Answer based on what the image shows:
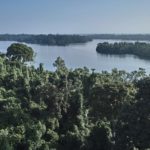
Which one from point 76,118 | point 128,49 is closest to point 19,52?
point 76,118

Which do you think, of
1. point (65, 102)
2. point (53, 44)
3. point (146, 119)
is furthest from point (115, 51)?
point (146, 119)

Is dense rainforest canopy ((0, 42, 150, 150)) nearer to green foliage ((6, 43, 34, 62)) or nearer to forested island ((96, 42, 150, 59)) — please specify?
green foliage ((6, 43, 34, 62))

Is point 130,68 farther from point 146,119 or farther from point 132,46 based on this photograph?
point 146,119

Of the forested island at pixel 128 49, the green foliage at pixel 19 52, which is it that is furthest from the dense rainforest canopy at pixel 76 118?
the forested island at pixel 128 49

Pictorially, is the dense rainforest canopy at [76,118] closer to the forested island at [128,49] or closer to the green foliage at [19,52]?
the green foliage at [19,52]

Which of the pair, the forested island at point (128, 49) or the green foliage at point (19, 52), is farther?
the forested island at point (128, 49)

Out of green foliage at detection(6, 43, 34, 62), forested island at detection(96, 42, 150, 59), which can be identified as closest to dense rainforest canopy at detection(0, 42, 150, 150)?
green foliage at detection(6, 43, 34, 62)

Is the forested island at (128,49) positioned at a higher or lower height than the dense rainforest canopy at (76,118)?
lower

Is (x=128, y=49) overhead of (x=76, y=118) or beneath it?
beneath

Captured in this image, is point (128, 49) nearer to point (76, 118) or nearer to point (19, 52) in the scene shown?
point (19, 52)
